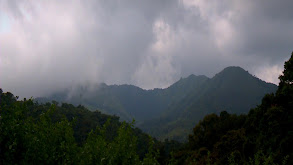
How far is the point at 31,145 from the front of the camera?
7.45 meters

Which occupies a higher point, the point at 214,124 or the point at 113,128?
the point at 113,128

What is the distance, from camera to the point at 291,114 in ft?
71.6

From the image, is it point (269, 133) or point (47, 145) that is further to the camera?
point (269, 133)

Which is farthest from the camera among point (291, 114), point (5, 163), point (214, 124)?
point (214, 124)

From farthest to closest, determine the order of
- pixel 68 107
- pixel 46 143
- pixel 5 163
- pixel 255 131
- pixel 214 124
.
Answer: pixel 68 107 < pixel 214 124 < pixel 255 131 < pixel 46 143 < pixel 5 163

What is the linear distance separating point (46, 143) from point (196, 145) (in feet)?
139

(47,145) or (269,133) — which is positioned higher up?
(269,133)

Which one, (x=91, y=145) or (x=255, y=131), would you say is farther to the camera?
(x=255, y=131)

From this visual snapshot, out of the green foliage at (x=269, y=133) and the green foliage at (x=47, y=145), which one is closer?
the green foliage at (x=47, y=145)

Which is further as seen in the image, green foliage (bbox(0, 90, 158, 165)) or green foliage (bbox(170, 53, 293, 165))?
green foliage (bbox(170, 53, 293, 165))

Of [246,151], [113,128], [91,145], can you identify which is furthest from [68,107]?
[91,145]

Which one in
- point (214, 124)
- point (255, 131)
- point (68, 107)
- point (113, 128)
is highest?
point (68, 107)

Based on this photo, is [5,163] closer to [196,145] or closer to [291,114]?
[291,114]

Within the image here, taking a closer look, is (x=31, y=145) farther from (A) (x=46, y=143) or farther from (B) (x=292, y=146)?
(B) (x=292, y=146)
